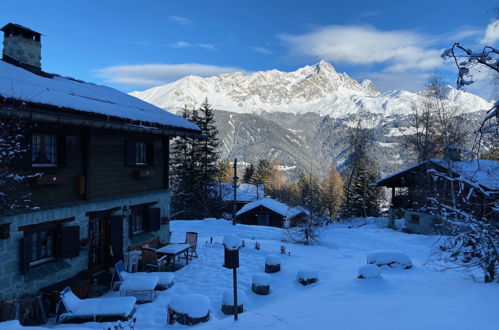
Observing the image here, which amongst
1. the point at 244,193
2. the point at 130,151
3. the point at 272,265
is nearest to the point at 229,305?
the point at 272,265

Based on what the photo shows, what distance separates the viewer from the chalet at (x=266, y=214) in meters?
35.8

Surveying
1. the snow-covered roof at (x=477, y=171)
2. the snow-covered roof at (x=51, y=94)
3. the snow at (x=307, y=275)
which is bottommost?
the snow at (x=307, y=275)

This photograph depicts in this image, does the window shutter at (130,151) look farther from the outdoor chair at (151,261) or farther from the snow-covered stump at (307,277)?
the snow-covered stump at (307,277)

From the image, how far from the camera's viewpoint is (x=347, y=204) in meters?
37.6

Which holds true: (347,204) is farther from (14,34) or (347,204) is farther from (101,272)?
(14,34)

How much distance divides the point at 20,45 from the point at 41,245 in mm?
5964

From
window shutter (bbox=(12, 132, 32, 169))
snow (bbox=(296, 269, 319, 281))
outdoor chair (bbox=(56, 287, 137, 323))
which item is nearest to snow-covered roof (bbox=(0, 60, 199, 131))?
window shutter (bbox=(12, 132, 32, 169))

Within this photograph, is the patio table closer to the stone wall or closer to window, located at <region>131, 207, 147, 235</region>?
window, located at <region>131, 207, 147, 235</region>

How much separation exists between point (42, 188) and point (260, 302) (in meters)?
5.98

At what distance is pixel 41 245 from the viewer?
336 inches

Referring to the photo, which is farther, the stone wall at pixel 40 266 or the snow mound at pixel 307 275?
the snow mound at pixel 307 275

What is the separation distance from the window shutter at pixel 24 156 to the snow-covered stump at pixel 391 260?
1008 centimetres

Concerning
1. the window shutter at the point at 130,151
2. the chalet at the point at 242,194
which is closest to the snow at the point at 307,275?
the window shutter at the point at 130,151

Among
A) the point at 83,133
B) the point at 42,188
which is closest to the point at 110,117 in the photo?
the point at 83,133
